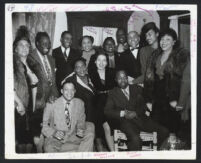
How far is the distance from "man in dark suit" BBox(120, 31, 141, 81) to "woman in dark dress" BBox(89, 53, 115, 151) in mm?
49

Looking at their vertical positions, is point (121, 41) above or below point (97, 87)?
above

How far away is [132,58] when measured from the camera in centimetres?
133

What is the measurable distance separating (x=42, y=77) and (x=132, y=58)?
30 cm

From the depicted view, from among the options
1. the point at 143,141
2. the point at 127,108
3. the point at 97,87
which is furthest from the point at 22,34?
the point at 143,141

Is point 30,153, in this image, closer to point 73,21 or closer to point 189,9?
point 73,21

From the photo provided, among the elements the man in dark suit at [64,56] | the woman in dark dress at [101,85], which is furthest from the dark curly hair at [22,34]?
the woman in dark dress at [101,85]

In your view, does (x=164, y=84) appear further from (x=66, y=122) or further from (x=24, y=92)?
(x=24, y=92)

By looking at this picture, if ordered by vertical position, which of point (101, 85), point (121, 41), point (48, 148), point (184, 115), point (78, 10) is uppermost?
point (78, 10)

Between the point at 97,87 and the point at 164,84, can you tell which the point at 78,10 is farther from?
the point at 164,84

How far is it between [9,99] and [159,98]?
0.50m

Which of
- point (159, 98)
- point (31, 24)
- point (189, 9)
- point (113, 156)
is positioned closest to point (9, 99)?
point (31, 24)

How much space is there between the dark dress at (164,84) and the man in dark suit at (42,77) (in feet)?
1.03

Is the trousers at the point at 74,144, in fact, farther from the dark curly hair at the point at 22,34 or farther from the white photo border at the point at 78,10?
the dark curly hair at the point at 22,34

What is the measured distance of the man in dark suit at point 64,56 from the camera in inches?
52.2
